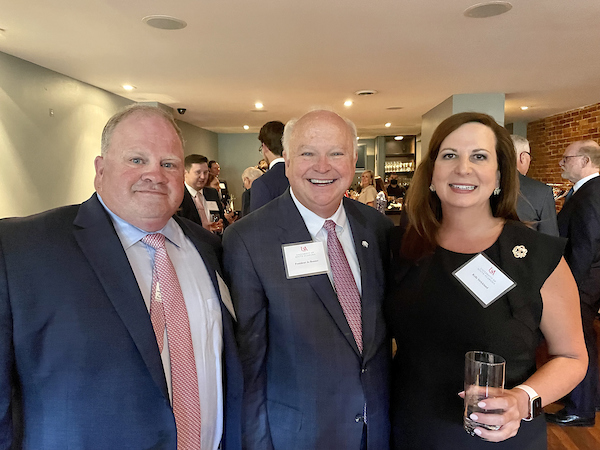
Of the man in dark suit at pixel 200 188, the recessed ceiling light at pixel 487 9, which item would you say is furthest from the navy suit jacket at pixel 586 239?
the man in dark suit at pixel 200 188

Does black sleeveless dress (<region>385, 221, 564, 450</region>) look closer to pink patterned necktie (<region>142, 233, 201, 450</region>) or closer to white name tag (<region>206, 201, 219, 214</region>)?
pink patterned necktie (<region>142, 233, 201, 450</region>)

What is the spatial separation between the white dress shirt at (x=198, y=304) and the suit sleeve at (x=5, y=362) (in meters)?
0.30

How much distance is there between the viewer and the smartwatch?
1177 mm

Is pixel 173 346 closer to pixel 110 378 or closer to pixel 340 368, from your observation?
pixel 110 378

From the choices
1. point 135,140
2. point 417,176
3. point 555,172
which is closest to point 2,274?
point 135,140

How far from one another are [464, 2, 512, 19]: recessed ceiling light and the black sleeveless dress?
8.40 ft

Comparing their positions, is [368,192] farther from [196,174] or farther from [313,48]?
[196,174]

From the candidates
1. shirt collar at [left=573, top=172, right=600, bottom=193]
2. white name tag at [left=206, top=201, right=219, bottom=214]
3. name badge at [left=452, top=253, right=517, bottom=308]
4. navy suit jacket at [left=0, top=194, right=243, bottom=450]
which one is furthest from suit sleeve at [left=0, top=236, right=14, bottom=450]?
white name tag at [left=206, top=201, right=219, bottom=214]

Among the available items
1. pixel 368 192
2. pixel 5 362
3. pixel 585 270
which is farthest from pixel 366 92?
pixel 5 362

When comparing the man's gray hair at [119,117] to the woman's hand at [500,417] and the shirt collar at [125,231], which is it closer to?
the shirt collar at [125,231]

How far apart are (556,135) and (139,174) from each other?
10.2m

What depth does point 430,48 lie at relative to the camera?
14.1ft

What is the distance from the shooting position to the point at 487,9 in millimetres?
3256

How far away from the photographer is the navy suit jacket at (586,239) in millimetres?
2979
